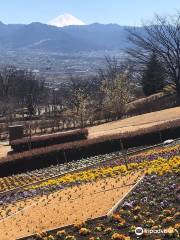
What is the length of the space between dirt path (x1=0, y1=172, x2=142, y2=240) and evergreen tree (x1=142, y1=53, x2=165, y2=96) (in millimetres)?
52975

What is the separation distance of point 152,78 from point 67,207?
63.4 meters

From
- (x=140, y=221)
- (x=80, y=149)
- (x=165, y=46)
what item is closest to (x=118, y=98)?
(x=165, y=46)

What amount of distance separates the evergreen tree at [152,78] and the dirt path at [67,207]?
53.0 m

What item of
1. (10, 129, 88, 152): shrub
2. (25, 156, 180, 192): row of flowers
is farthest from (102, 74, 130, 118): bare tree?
(25, 156, 180, 192): row of flowers

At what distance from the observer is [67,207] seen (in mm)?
15914

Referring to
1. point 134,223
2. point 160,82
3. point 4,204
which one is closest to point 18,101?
point 160,82

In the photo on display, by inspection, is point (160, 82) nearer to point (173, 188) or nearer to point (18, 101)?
point (18, 101)

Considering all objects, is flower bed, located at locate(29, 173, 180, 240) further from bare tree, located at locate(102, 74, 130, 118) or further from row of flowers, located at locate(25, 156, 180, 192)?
bare tree, located at locate(102, 74, 130, 118)

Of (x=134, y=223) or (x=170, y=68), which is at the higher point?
(x=170, y=68)

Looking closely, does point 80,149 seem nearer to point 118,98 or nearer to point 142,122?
point 142,122

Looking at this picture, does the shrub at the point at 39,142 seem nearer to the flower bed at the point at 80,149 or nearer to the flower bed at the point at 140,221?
the flower bed at the point at 80,149

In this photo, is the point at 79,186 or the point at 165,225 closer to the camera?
the point at 165,225

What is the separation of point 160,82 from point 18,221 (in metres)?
63.4

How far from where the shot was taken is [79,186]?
19.3 meters
